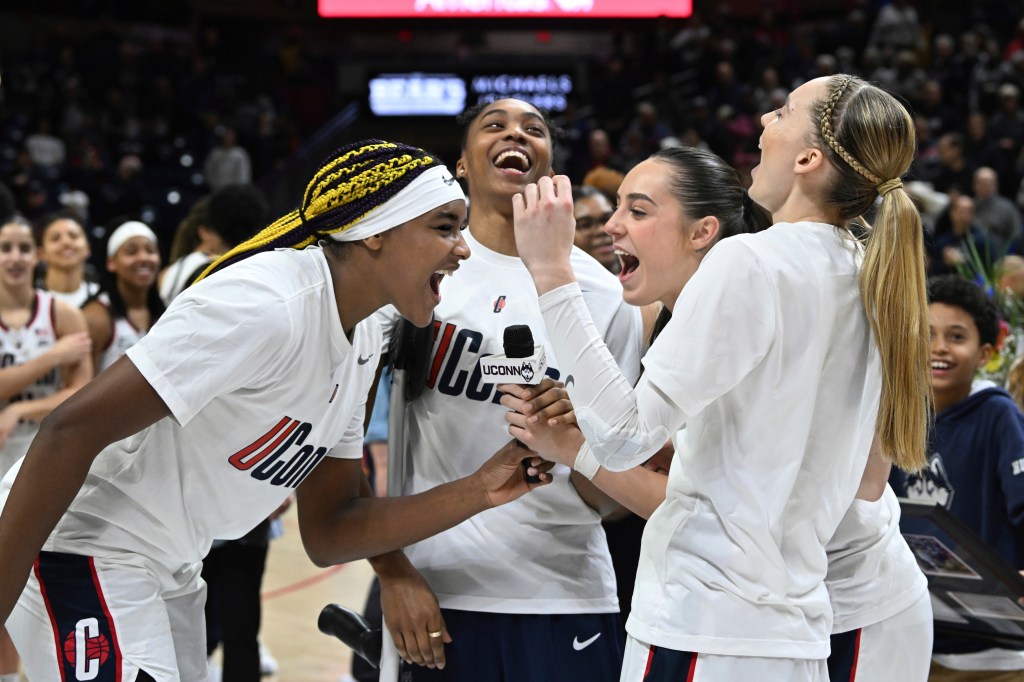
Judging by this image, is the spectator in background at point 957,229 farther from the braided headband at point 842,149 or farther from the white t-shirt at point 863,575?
the braided headband at point 842,149

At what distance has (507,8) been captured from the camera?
14.8 meters

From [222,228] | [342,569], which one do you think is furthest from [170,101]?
[222,228]

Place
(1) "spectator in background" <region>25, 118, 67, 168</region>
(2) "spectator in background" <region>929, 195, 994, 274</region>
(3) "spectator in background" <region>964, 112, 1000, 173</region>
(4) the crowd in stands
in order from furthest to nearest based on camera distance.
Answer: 1. (1) "spectator in background" <region>25, 118, 67, 168</region>
2. (4) the crowd in stands
3. (3) "spectator in background" <region>964, 112, 1000, 173</region>
4. (2) "spectator in background" <region>929, 195, 994, 274</region>

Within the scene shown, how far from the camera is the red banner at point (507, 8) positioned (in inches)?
562

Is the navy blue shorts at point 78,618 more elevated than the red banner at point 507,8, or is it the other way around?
the red banner at point 507,8

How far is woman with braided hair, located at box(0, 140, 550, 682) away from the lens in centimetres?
212

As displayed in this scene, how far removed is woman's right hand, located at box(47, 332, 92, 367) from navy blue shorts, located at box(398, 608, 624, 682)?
2.86 m

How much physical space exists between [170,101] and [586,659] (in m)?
17.2

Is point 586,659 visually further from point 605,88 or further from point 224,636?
point 605,88

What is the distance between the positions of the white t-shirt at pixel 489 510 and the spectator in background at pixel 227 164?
1421cm

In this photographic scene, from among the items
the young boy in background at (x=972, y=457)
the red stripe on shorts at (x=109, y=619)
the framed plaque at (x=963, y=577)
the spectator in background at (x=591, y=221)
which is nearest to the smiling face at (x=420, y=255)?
the red stripe on shorts at (x=109, y=619)

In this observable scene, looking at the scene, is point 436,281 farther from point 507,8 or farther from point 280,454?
point 507,8

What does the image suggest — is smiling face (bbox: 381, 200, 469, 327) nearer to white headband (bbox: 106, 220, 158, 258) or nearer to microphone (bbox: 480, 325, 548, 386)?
microphone (bbox: 480, 325, 548, 386)

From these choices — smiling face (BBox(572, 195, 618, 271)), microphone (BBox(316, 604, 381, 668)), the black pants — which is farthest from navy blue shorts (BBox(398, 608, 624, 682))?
smiling face (BBox(572, 195, 618, 271))
